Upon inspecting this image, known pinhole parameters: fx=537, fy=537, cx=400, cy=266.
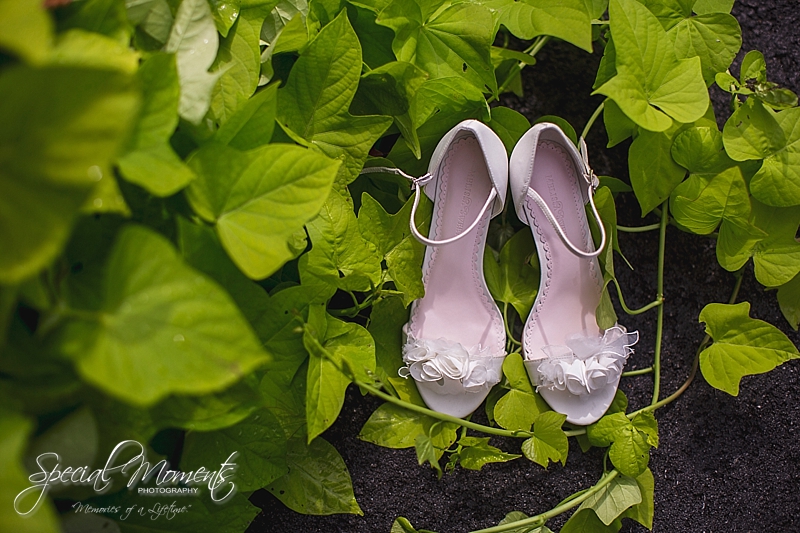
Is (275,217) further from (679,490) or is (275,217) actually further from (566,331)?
(679,490)

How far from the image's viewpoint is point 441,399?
2.65 ft

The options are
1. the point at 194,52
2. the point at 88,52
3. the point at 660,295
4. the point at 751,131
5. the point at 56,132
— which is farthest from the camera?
the point at 660,295

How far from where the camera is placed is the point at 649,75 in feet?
2.30

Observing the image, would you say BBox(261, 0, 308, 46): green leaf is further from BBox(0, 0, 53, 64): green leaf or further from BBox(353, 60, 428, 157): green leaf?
BBox(0, 0, 53, 64): green leaf

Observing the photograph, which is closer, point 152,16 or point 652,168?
point 152,16

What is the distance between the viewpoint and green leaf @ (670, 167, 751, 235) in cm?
76

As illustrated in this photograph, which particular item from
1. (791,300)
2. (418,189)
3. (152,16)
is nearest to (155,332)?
(152,16)

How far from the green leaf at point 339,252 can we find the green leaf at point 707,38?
52 cm

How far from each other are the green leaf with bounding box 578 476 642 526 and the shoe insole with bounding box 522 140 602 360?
219 mm

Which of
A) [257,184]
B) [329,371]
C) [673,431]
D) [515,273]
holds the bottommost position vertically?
[673,431]

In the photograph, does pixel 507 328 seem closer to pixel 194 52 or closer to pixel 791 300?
pixel 791 300

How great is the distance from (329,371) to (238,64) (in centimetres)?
36

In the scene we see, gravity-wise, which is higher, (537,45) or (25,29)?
(25,29)

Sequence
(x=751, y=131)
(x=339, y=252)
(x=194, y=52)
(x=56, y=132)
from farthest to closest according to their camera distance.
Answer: (x=751, y=131) → (x=339, y=252) → (x=194, y=52) → (x=56, y=132)
